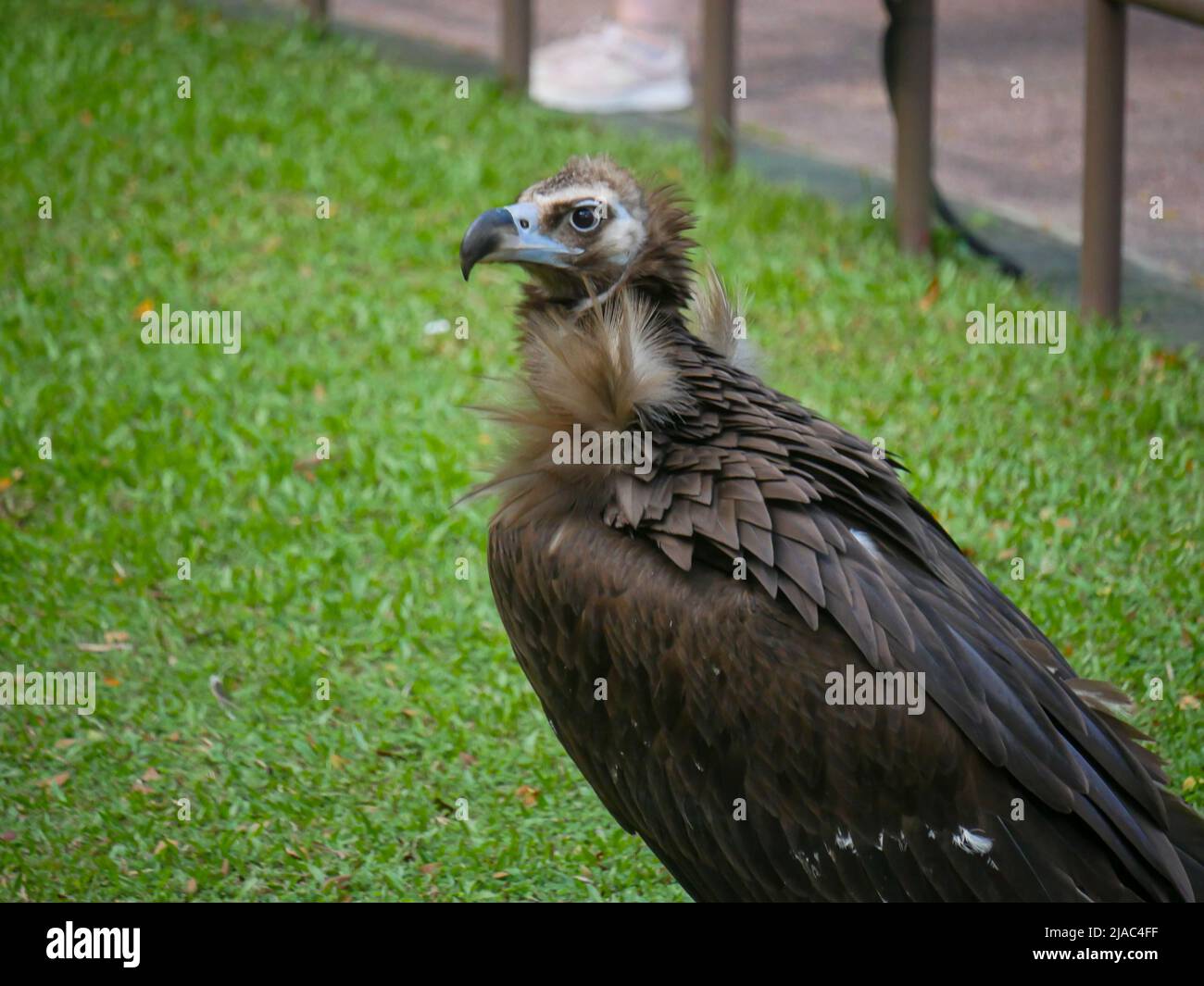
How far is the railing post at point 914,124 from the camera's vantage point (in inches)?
291

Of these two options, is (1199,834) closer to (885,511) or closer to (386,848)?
(885,511)

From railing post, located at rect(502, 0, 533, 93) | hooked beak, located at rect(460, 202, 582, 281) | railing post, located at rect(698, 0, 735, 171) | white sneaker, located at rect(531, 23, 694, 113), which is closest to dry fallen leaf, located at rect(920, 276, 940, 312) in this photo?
railing post, located at rect(698, 0, 735, 171)

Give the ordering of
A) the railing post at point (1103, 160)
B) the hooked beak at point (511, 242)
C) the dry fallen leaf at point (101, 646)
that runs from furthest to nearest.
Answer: the railing post at point (1103, 160) < the dry fallen leaf at point (101, 646) < the hooked beak at point (511, 242)

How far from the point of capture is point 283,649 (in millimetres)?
4879

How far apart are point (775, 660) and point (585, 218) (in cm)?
120

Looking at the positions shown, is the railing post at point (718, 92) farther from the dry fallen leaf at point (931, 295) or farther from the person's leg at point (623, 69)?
the dry fallen leaf at point (931, 295)

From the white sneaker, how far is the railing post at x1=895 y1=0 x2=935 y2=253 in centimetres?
231

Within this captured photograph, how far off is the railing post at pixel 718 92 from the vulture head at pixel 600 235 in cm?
479

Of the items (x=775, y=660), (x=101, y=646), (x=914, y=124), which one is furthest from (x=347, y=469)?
(x=914, y=124)

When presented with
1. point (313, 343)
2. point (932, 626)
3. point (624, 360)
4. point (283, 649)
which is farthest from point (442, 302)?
point (932, 626)

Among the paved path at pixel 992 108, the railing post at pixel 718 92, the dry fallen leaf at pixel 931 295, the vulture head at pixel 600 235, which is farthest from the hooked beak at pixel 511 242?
the railing post at pixel 718 92

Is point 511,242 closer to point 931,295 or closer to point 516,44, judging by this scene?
point 931,295

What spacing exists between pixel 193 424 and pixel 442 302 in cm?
143

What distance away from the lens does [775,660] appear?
3053mm
